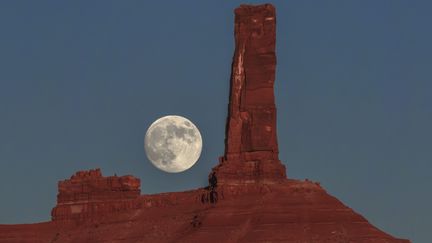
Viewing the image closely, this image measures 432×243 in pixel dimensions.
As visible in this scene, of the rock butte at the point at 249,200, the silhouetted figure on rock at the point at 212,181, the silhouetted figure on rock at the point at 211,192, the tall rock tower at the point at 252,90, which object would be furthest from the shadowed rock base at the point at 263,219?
the tall rock tower at the point at 252,90

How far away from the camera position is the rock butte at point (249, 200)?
174m

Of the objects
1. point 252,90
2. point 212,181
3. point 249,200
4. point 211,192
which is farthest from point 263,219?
point 252,90

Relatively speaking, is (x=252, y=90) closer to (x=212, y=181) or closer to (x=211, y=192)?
(x=212, y=181)

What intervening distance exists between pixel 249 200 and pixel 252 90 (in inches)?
600

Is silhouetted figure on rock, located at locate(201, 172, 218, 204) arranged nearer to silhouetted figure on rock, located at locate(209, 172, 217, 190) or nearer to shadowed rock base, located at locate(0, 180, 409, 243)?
silhouetted figure on rock, located at locate(209, 172, 217, 190)

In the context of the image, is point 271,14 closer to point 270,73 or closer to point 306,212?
point 270,73

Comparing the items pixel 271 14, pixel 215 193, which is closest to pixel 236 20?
pixel 271 14

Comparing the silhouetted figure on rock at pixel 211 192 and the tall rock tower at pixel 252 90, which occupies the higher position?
the tall rock tower at pixel 252 90

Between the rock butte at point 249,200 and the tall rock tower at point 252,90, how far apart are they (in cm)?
10

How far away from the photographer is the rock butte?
17350cm

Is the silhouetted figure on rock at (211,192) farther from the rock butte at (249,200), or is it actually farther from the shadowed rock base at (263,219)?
the shadowed rock base at (263,219)

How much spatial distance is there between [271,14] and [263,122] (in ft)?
36.2

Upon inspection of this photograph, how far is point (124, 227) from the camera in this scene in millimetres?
194000

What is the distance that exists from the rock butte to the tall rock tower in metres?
0.10
